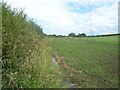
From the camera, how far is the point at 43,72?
30.5 ft

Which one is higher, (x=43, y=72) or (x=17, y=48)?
(x=17, y=48)

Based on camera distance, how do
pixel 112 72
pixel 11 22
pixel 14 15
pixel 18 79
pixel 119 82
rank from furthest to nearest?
pixel 112 72 < pixel 119 82 < pixel 14 15 < pixel 11 22 < pixel 18 79

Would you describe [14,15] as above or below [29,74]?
above

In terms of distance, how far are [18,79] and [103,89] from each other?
461 centimetres

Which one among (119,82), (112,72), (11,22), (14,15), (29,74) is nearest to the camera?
(29,74)

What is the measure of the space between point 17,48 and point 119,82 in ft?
18.7

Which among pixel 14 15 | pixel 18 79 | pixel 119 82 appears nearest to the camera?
pixel 18 79

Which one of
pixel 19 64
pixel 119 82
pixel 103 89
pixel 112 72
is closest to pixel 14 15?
pixel 19 64

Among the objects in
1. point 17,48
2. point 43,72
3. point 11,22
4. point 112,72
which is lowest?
point 112,72

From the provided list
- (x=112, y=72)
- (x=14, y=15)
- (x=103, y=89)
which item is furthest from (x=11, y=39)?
(x=112, y=72)

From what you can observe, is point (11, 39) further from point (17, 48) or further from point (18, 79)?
point (18, 79)

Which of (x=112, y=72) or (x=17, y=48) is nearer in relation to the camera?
(x=17, y=48)

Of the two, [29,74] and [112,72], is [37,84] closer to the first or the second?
[29,74]

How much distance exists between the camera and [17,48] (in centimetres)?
867
